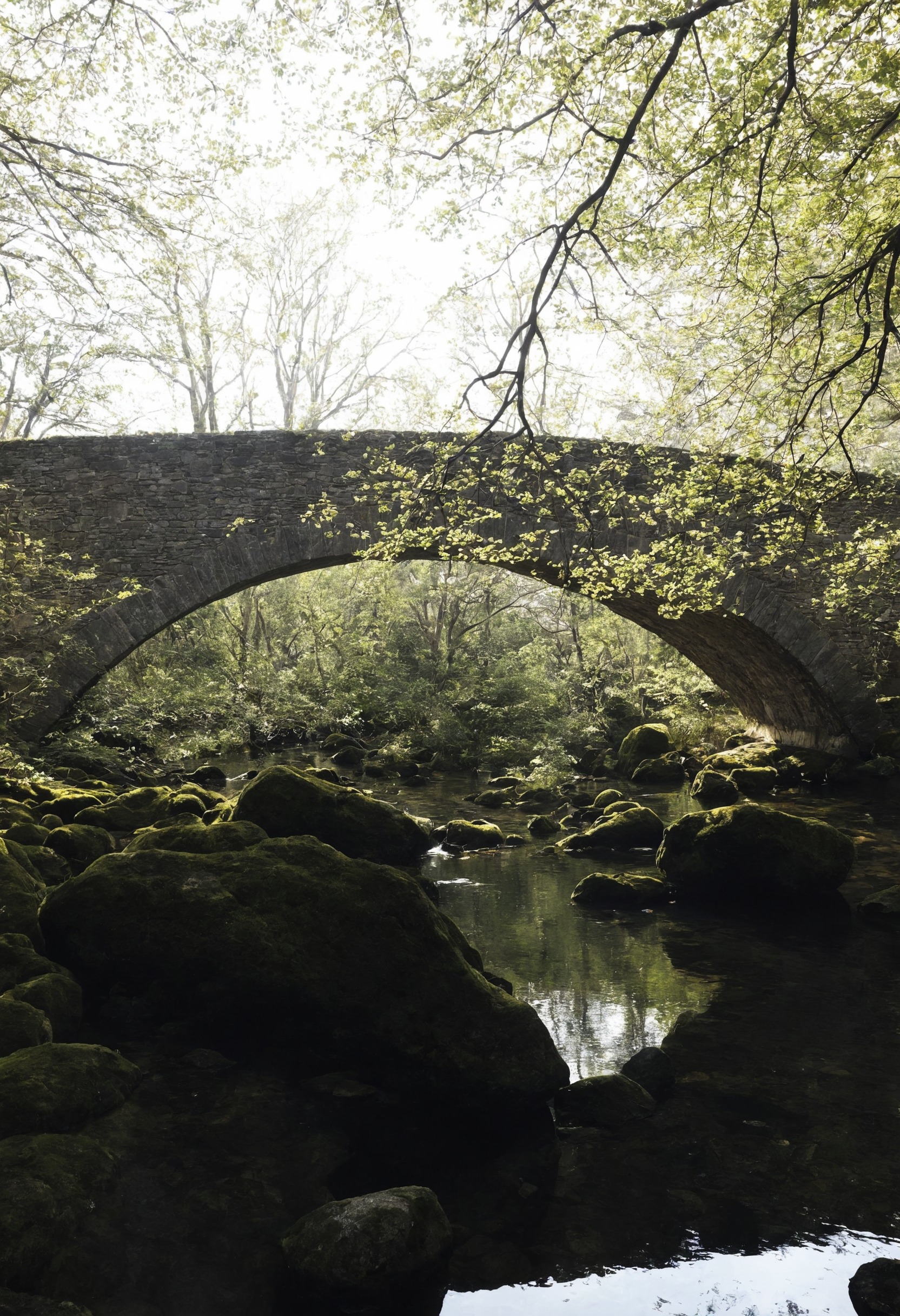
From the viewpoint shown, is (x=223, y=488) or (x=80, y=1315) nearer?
(x=80, y=1315)

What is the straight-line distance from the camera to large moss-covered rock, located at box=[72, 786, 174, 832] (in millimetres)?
7871

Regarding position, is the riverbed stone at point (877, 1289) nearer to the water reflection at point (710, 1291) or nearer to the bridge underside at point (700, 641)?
the water reflection at point (710, 1291)

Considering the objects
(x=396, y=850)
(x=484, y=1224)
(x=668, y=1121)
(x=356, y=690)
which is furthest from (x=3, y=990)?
(x=356, y=690)

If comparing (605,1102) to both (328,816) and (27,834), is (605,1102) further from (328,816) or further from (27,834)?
(27,834)

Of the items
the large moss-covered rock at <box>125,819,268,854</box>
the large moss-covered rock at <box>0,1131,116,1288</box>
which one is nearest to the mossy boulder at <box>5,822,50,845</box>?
the large moss-covered rock at <box>125,819,268,854</box>

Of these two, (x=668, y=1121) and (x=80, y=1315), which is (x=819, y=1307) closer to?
(x=668, y=1121)

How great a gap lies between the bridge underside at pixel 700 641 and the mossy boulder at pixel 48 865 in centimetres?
436

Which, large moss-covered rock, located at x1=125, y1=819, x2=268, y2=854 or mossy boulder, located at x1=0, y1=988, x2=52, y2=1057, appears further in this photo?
large moss-covered rock, located at x1=125, y1=819, x2=268, y2=854

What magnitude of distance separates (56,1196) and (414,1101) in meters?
1.57

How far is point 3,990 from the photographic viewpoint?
403 cm

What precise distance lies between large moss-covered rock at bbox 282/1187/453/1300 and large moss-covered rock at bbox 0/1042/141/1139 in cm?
105

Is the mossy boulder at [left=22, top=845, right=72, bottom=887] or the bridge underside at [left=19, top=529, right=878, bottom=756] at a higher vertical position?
the bridge underside at [left=19, top=529, right=878, bottom=756]

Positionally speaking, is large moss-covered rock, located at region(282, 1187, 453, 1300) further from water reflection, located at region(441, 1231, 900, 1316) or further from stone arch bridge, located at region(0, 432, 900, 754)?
stone arch bridge, located at region(0, 432, 900, 754)

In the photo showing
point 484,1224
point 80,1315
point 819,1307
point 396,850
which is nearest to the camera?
point 80,1315
